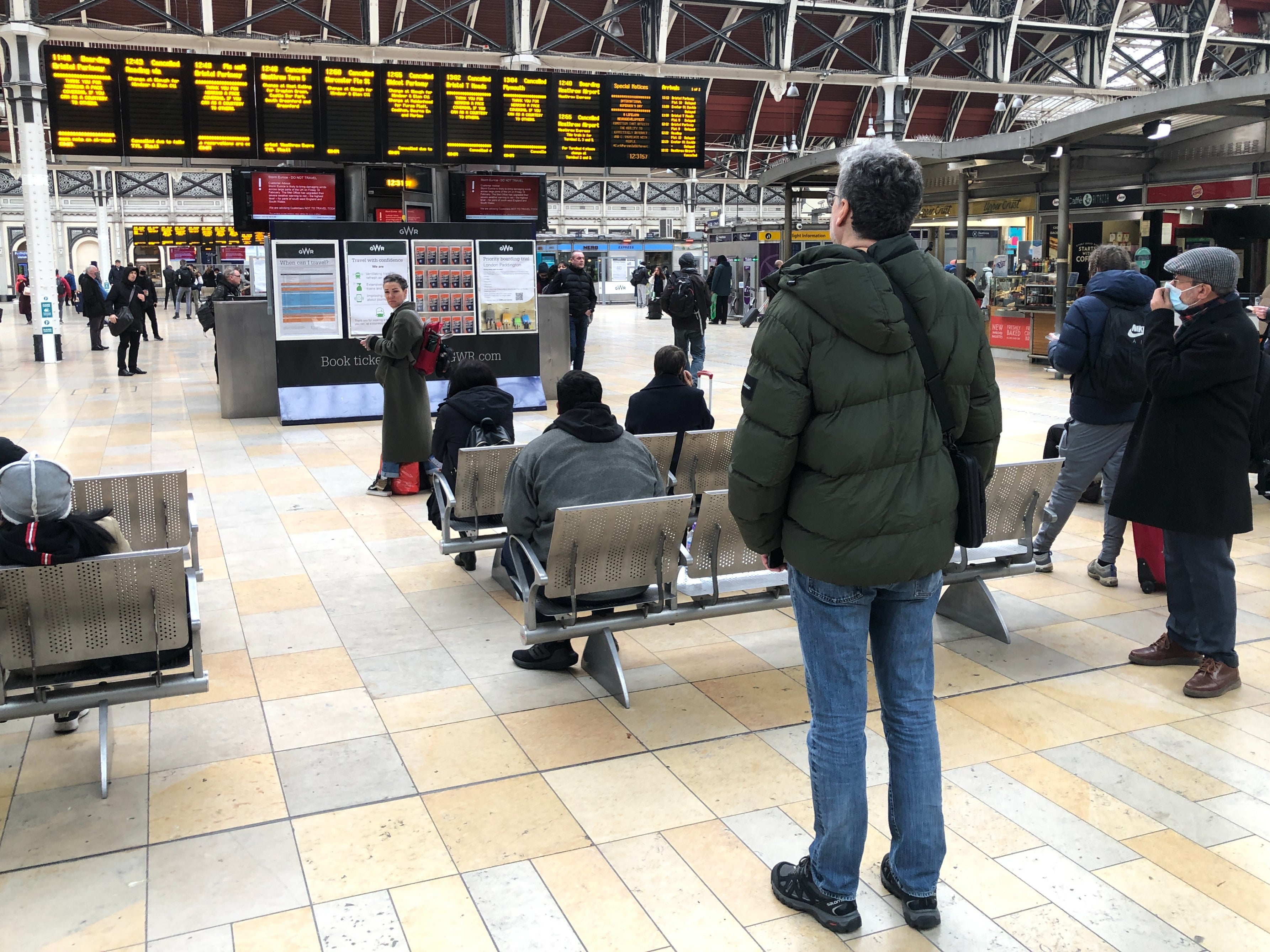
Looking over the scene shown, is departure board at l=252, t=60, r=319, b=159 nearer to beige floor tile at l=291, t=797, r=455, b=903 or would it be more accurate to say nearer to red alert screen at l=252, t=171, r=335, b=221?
red alert screen at l=252, t=171, r=335, b=221

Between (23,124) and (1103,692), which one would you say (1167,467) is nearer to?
(1103,692)

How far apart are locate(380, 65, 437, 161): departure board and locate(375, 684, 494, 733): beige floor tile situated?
9574mm

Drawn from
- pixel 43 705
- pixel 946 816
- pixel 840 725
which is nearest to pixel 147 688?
pixel 43 705

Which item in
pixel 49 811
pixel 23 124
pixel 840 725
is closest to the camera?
pixel 840 725

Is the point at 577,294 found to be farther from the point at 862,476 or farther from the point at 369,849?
the point at 862,476

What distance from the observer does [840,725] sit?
2748 mm

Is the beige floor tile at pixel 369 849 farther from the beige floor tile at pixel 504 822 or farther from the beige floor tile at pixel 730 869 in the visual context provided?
the beige floor tile at pixel 730 869

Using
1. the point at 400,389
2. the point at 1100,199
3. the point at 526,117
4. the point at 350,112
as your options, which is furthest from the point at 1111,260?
the point at 1100,199

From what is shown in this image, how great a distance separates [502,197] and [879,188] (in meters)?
12.2

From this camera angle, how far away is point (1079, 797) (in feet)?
11.9

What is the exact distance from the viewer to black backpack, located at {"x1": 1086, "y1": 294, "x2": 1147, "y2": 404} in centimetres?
548

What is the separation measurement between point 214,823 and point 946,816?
2287 millimetres

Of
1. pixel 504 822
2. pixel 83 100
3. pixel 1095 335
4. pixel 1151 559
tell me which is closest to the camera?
pixel 504 822

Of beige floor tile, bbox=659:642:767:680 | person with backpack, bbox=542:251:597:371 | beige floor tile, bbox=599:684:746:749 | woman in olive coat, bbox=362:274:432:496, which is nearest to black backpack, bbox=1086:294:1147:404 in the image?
beige floor tile, bbox=659:642:767:680
